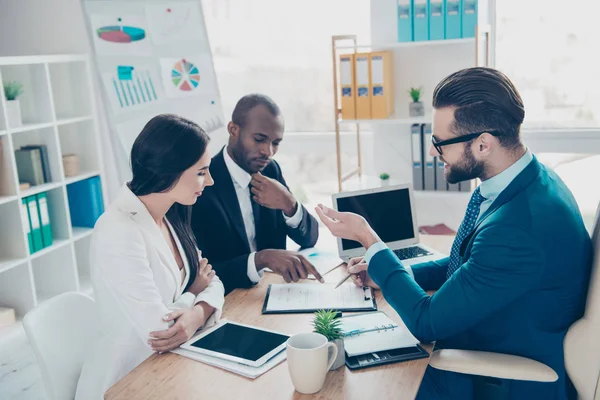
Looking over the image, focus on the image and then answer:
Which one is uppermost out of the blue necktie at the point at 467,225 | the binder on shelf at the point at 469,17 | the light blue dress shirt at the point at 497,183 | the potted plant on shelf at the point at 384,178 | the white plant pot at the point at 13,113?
the binder on shelf at the point at 469,17

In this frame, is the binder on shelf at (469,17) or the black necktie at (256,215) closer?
the black necktie at (256,215)

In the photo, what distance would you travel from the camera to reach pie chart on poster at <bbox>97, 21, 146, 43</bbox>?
141 inches

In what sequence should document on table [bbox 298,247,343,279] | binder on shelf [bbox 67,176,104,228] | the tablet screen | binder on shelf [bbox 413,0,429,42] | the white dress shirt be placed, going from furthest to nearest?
binder on shelf [bbox 67,176,104,228] → binder on shelf [bbox 413,0,429,42] → the white dress shirt → document on table [bbox 298,247,343,279] → the tablet screen

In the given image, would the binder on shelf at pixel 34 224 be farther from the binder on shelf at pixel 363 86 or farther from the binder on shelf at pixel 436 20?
the binder on shelf at pixel 436 20

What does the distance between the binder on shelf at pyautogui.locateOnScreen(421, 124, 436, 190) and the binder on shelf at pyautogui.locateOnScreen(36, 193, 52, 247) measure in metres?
2.26

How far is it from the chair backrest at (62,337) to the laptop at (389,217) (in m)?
0.93

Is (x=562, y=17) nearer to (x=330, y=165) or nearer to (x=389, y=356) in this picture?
(x=330, y=165)

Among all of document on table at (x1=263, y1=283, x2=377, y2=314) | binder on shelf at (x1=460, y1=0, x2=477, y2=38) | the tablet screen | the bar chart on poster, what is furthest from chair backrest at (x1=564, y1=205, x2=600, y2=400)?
the bar chart on poster

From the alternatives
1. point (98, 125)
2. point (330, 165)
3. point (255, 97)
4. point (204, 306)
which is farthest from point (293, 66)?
point (204, 306)

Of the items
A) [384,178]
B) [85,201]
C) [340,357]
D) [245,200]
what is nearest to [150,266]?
[340,357]

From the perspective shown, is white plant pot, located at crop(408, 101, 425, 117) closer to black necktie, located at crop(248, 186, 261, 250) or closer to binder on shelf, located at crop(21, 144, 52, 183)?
black necktie, located at crop(248, 186, 261, 250)

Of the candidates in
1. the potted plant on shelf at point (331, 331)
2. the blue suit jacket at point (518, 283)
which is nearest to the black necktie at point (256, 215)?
the blue suit jacket at point (518, 283)

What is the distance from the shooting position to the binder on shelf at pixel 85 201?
4.01 metres

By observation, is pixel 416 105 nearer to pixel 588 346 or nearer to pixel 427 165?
pixel 427 165
